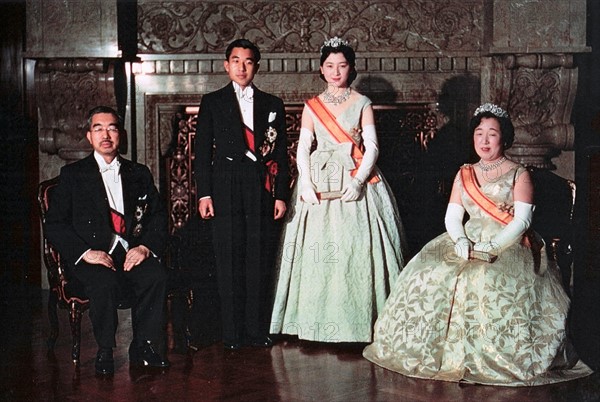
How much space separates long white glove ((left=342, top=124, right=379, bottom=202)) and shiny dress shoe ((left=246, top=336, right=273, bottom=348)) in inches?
33.7

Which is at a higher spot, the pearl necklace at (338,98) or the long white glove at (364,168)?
the pearl necklace at (338,98)

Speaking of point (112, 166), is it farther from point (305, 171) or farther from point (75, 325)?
point (305, 171)

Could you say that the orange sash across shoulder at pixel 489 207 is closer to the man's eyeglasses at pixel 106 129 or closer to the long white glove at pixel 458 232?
the long white glove at pixel 458 232

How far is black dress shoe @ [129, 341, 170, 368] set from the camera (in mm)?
4309

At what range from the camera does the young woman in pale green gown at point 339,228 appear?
4785 mm

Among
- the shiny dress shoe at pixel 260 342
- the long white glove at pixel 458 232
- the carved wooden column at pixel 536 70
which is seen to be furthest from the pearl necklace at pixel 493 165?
the carved wooden column at pixel 536 70

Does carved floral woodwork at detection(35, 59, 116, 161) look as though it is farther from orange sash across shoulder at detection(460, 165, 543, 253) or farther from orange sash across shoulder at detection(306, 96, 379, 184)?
orange sash across shoulder at detection(460, 165, 543, 253)

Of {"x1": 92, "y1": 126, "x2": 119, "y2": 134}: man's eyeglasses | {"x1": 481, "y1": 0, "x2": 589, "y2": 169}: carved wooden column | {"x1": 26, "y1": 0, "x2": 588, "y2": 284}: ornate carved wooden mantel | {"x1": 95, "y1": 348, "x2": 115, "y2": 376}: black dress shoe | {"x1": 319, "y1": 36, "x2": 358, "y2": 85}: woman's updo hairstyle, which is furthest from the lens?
{"x1": 26, "y1": 0, "x2": 588, "y2": 284}: ornate carved wooden mantel

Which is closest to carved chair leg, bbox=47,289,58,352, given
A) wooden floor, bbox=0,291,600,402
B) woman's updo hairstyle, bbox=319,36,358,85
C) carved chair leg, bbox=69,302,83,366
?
wooden floor, bbox=0,291,600,402

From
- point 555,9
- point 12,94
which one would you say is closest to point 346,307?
point 555,9

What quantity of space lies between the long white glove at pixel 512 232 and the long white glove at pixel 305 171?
100 cm

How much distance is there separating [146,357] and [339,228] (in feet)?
4.00

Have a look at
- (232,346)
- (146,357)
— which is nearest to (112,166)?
(146,357)

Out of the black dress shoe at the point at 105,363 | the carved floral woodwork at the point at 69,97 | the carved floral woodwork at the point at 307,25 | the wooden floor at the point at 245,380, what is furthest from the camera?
the carved floral woodwork at the point at 307,25
